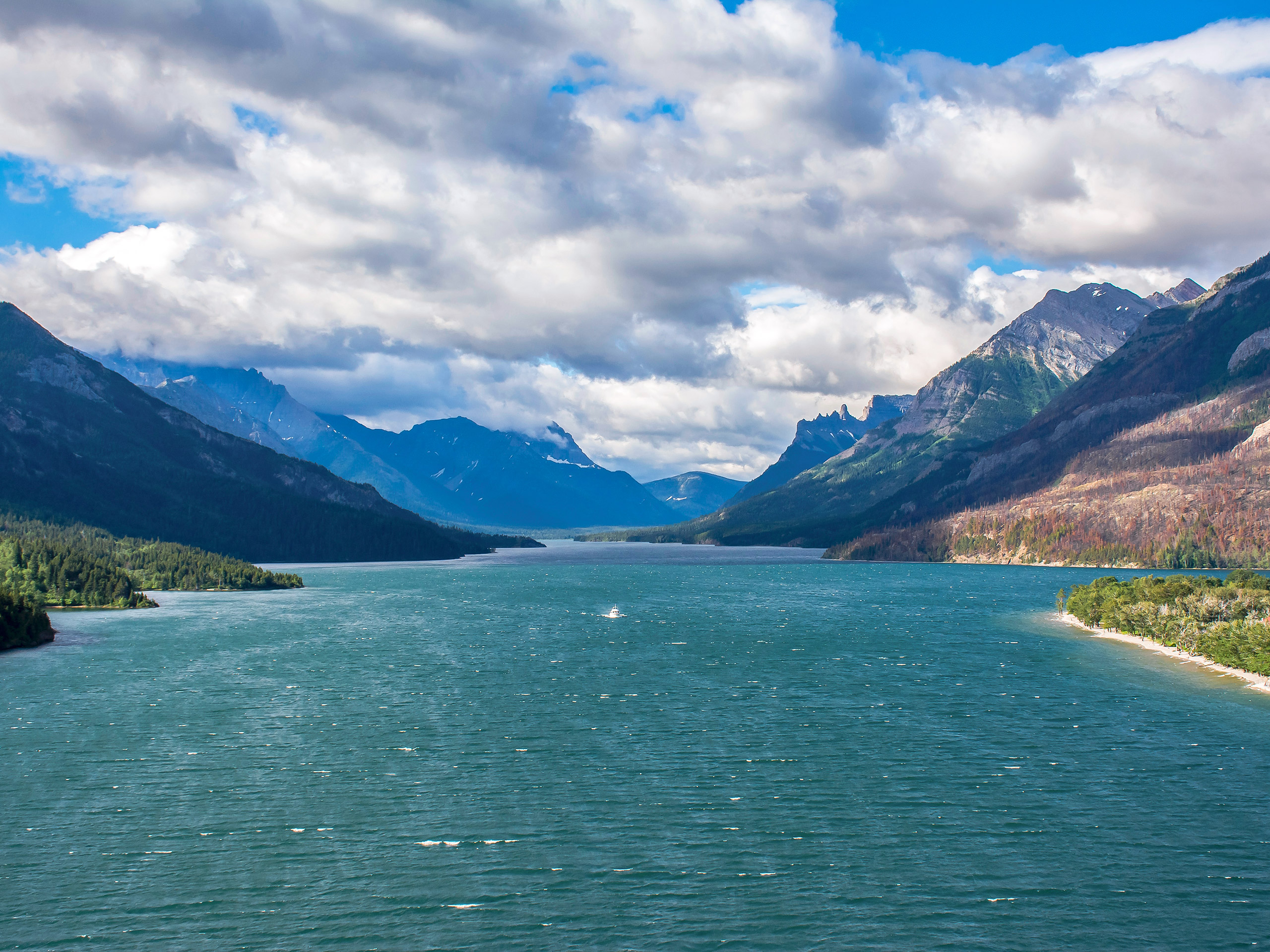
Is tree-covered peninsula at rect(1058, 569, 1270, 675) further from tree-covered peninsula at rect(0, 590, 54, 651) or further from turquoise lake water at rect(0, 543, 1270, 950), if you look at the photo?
tree-covered peninsula at rect(0, 590, 54, 651)

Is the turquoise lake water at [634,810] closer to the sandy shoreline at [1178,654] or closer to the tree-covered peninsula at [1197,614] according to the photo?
the sandy shoreline at [1178,654]

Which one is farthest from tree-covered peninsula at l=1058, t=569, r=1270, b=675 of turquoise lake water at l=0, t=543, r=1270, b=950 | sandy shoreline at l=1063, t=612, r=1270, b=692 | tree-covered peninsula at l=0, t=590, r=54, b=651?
tree-covered peninsula at l=0, t=590, r=54, b=651

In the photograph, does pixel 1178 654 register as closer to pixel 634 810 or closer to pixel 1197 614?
pixel 1197 614

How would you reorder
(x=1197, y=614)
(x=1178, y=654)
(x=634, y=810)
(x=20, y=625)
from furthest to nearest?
(x=20, y=625)
(x=1197, y=614)
(x=1178, y=654)
(x=634, y=810)

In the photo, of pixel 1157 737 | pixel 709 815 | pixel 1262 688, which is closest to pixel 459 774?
pixel 709 815

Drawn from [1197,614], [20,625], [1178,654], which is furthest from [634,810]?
[20,625]
